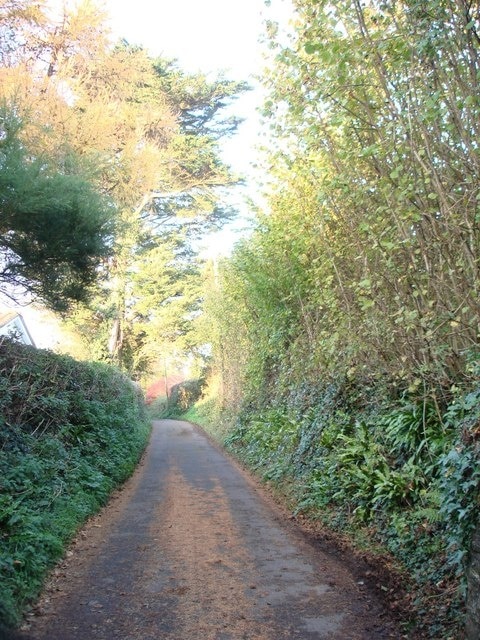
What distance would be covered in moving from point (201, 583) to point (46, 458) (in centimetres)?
401

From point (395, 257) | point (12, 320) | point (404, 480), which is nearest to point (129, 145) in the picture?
point (12, 320)

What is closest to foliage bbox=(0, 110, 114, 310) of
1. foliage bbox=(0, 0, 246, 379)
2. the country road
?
foliage bbox=(0, 0, 246, 379)

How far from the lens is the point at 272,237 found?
12.4m

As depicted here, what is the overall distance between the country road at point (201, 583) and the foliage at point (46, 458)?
0.30 metres

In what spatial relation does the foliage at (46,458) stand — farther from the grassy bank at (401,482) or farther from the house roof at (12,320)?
the house roof at (12,320)

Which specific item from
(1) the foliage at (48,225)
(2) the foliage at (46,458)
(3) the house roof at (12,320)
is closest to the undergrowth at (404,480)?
(2) the foliage at (46,458)

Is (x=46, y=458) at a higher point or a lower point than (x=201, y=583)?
higher

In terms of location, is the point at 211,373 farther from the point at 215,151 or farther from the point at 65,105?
the point at 65,105

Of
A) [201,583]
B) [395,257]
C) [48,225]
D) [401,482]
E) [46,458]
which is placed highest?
[48,225]

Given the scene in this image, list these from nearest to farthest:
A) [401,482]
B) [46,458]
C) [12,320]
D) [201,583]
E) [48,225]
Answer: [201,583], [401,482], [46,458], [48,225], [12,320]

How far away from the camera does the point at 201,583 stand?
5.55 m

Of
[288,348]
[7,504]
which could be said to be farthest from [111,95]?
[7,504]

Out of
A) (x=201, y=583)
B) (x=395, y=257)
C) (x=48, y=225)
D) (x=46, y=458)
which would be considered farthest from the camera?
(x=48, y=225)

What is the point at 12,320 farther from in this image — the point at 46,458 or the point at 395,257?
the point at 395,257
